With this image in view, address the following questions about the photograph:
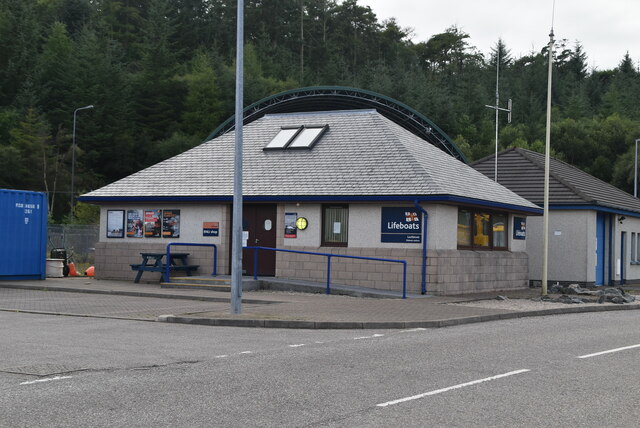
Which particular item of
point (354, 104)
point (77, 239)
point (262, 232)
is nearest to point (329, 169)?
point (262, 232)

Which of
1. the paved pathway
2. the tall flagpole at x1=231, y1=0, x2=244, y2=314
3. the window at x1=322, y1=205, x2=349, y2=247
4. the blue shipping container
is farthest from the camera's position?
the blue shipping container

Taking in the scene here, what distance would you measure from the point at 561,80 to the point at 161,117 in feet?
188

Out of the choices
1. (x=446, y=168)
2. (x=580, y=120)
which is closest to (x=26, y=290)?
(x=446, y=168)

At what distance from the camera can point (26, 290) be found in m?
23.8

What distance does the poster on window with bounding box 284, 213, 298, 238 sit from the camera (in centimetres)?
2556

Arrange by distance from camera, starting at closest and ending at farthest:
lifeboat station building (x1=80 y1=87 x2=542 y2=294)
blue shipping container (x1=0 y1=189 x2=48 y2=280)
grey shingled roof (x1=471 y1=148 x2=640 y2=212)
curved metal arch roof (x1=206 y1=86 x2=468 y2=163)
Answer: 1. lifeboat station building (x1=80 y1=87 x2=542 y2=294)
2. blue shipping container (x1=0 y1=189 x2=48 y2=280)
3. grey shingled roof (x1=471 y1=148 x2=640 y2=212)
4. curved metal arch roof (x1=206 y1=86 x2=468 y2=163)

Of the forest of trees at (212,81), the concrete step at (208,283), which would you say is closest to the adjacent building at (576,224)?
the concrete step at (208,283)

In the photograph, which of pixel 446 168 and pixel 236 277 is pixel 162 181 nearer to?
pixel 446 168

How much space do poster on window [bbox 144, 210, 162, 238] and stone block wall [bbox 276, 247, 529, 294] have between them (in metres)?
4.46

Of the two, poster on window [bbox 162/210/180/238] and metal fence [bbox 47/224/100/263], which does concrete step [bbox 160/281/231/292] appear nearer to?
poster on window [bbox 162/210/180/238]

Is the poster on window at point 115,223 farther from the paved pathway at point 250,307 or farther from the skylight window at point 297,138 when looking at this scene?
the skylight window at point 297,138

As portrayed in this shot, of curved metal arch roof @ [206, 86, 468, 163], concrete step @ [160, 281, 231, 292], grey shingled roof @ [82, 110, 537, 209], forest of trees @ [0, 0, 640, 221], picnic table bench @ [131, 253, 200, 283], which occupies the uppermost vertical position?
forest of trees @ [0, 0, 640, 221]

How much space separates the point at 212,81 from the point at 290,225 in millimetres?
64924

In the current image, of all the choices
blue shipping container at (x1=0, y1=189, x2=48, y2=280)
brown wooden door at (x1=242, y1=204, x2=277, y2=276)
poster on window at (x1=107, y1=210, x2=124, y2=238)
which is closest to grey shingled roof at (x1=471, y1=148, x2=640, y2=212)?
brown wooden door at (x1=242, y1=204, x2=277, y2=276)
